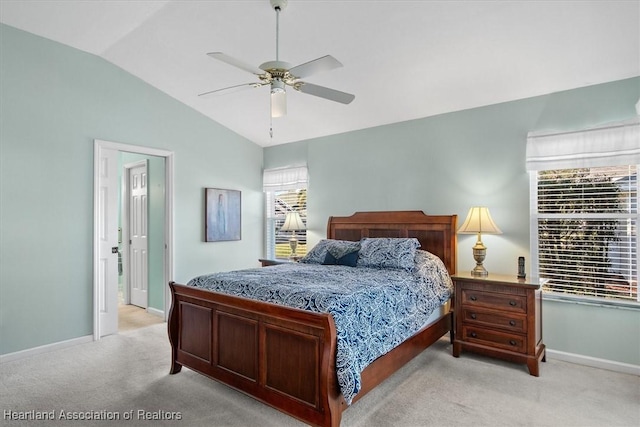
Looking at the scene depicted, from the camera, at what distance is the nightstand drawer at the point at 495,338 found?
10.8ft

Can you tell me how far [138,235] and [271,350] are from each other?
393 centimetres

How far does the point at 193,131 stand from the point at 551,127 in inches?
170

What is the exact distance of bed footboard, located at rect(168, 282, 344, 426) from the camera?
221cm

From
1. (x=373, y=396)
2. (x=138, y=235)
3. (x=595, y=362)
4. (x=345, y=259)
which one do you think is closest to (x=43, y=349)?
(x=138, y=235)

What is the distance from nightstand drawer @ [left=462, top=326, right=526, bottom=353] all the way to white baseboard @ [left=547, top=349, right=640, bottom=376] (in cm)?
60

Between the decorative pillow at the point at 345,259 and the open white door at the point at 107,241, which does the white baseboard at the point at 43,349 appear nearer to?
the open white door at the point at 107,241

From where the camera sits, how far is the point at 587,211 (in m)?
3.47

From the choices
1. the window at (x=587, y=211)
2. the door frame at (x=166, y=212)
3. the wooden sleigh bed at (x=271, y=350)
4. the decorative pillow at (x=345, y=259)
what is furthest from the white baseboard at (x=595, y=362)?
the door frame at (x=166, y=212)

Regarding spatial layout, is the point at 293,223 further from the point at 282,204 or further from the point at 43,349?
the point at 43,349

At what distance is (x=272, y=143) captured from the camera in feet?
19.7

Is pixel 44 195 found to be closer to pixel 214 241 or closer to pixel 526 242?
pixel 214 241

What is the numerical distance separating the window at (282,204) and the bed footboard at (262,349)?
2802 mm

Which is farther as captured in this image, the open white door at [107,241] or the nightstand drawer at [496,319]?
the open white door at [107,241]

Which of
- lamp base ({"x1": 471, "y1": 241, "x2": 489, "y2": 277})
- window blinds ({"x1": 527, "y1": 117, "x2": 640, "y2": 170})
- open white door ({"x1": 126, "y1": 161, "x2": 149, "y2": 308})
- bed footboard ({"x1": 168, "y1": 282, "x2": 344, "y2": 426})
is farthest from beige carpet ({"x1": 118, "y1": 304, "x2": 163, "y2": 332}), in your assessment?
window blinds ({"x1": 527, "y1": 117, "x2": 640, "y2": 170})
